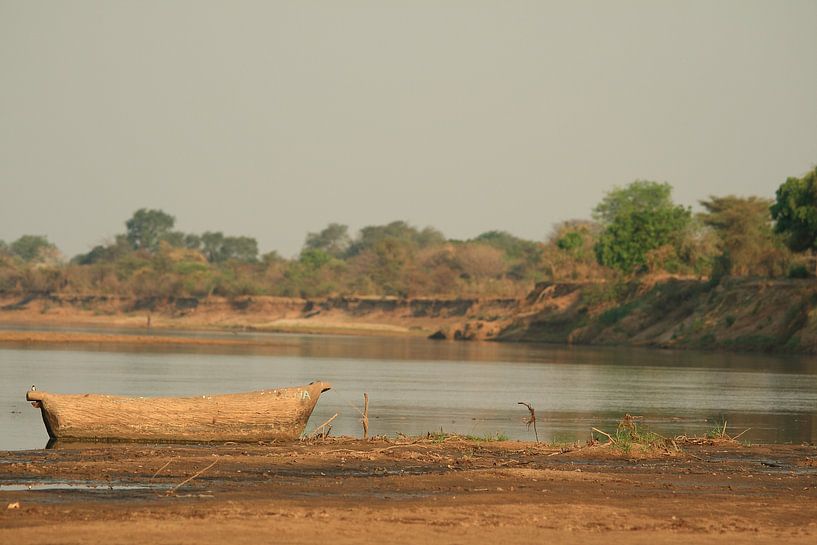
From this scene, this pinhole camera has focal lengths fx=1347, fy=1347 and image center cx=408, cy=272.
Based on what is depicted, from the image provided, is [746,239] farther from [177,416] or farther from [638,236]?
[177,416]

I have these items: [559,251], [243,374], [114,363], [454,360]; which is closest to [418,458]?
[243,374]

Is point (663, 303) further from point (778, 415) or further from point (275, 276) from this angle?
point (275, 276)

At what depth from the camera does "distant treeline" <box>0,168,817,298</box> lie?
79688mm

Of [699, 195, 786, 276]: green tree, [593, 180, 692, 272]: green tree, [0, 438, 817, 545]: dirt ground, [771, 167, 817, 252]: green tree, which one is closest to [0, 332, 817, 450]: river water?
[0, 438, 817, 545]: dirt ground

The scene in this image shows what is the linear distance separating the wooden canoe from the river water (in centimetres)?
76

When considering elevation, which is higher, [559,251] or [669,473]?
[559,251]

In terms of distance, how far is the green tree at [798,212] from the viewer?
224 ft

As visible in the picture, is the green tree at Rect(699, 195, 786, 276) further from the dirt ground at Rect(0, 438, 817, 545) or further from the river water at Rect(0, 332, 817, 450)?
the dirt ground at Rect(0, 438, 817, 545)

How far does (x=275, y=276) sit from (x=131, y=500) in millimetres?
126236

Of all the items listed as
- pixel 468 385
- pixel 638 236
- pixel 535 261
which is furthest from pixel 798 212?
pixel 535 261

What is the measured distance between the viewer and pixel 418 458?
61.9 feet

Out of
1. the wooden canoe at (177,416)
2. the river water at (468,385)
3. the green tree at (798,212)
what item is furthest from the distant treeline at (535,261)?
the wooden canoe at (177,416)

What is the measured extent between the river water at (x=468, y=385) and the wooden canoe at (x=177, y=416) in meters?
0.76

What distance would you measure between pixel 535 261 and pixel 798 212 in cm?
7671
